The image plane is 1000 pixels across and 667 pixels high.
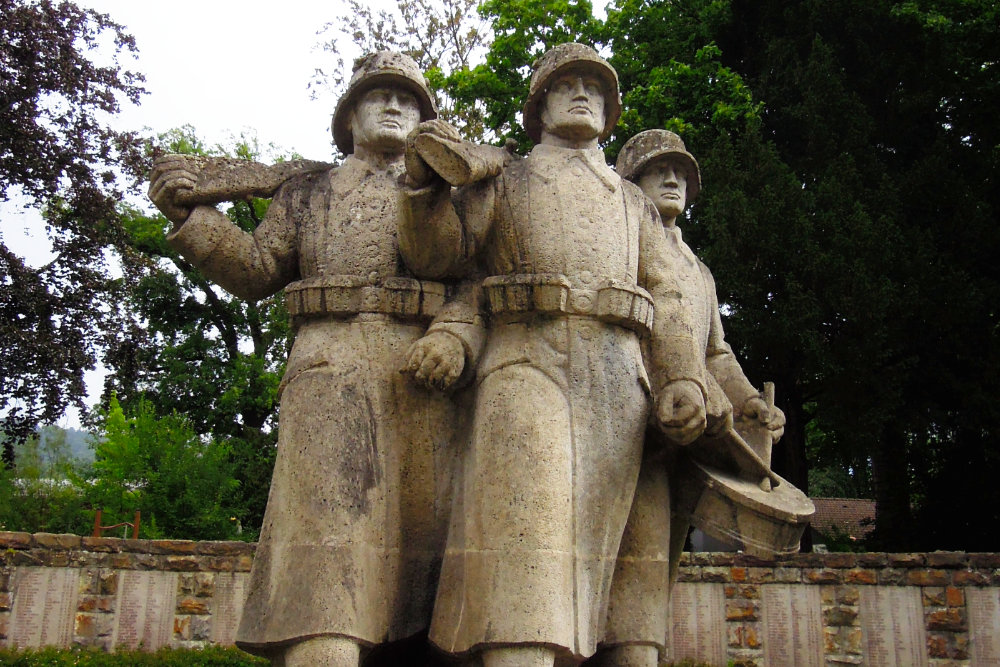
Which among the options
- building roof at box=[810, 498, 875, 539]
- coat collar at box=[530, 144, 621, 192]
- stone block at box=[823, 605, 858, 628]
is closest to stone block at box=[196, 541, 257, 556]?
stone block at box=[823, 605, 858, 628]

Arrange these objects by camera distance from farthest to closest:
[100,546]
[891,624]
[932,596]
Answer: [100,546]
[891,624]
[932,596]

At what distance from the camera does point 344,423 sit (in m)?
4.52

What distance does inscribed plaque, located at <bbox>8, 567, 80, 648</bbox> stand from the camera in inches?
404

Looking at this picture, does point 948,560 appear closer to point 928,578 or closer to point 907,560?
point 928,578

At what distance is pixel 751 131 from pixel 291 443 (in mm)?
12786

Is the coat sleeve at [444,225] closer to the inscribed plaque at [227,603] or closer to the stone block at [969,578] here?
the inscribed plaque at [227,603]

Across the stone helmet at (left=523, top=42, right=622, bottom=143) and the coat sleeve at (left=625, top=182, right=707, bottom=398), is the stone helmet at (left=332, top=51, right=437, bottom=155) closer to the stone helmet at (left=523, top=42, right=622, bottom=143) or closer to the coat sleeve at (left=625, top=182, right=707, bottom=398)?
the stone helmet at (left=523, top=42, right=622, bottom=143)

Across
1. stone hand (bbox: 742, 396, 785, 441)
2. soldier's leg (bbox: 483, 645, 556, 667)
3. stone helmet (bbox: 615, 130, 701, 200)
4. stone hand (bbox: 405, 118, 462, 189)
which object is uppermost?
stone helmet (bbox: 615, 130, 701, 200)

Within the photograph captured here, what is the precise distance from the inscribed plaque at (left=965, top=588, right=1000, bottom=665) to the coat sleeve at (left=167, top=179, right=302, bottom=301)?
26.4 ft

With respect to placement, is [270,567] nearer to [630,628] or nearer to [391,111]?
[630,628]

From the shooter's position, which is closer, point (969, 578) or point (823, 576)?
point (969, 578)

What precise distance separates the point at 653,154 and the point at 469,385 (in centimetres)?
190

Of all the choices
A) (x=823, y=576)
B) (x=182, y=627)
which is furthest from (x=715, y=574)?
(x=182, y=627)

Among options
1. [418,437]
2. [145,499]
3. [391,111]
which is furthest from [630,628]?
[145,499]
